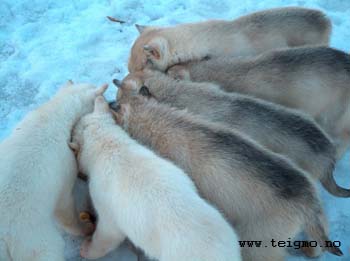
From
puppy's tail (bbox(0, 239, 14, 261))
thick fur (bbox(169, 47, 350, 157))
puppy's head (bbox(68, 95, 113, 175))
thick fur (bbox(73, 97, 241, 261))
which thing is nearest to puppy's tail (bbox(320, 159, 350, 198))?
thick fur (bbox(169, 47, 350, 157))

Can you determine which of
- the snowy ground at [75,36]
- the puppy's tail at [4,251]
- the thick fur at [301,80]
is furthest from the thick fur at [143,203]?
the snowy ground at [75,36]

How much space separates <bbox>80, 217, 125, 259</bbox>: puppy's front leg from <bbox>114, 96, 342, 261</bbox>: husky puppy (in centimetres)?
76

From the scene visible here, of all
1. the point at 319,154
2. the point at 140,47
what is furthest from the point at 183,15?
the point at 319,154

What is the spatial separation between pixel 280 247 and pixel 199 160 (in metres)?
0.91

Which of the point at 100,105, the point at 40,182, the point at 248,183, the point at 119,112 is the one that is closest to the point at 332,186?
the point at 248,183

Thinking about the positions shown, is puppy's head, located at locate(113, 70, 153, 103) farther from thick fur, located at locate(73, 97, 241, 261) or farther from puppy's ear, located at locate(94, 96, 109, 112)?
thick fur, located at locate(73, 97, 241, 261)

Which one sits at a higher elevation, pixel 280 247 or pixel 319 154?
pixel 319 154

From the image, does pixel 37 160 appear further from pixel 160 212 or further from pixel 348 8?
pixel 348 8

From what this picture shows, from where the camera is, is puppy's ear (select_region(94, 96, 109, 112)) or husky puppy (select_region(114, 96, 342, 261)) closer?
husky puppy (select_region(114, 96, 342, 261))

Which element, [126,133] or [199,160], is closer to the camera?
[199,160]

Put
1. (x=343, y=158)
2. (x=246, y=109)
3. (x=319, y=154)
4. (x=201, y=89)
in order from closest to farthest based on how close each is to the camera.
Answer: (x=319, y=154), (x=246, y=109), (x=201, y=89), (x=343, y=158)

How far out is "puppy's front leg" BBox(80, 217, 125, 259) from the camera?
11.4 ft

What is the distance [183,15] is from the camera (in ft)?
20.7

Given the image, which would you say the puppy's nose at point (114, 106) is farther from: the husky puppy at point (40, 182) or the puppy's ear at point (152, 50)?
the puppy's ear at point (152, 50)
